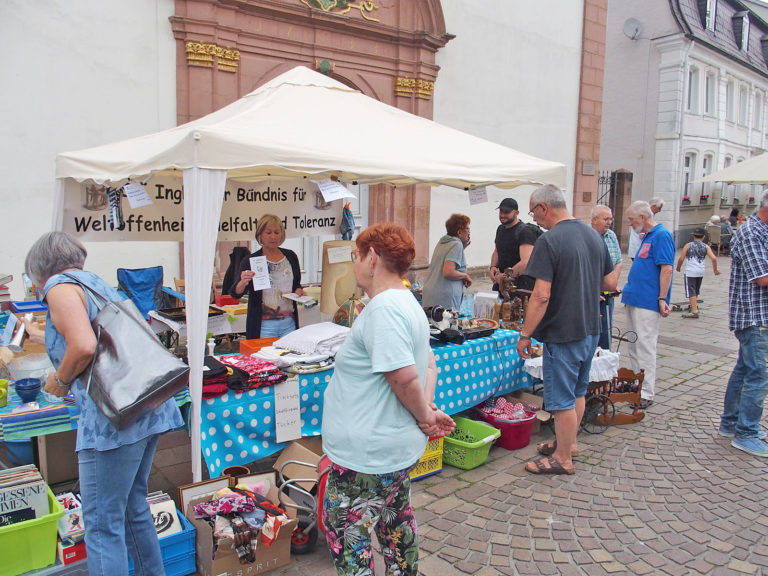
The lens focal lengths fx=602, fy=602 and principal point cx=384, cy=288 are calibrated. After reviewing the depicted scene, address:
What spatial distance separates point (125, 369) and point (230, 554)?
1.15 m

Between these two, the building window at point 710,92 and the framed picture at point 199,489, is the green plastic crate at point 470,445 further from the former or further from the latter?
the building window at point 710,92

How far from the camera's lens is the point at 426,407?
85.7 inches

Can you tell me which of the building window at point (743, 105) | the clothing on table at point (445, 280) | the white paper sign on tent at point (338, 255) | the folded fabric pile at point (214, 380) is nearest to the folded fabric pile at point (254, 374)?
the folded fabric pile at point (214, 380)

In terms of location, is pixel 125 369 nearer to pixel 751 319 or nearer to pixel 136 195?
pixel 136 195

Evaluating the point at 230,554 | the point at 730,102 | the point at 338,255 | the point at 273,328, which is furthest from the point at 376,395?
the point at 730,102

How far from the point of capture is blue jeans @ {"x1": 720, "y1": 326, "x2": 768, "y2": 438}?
442 cm

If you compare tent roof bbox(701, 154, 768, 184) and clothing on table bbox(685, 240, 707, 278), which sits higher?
tent roof bbox(701, 154, 768, 184)

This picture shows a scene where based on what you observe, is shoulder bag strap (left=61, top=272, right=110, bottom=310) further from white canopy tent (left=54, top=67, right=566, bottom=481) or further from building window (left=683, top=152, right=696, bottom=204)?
building window (left=683, top=152, right=696, bottom=204)

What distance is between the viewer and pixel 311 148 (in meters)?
3.84

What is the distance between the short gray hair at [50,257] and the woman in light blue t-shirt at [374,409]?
1114 mm

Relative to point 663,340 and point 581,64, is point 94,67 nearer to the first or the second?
point 663,340

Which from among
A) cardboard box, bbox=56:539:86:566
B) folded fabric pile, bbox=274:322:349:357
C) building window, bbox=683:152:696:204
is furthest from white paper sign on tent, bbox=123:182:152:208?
building window, bbox=683:152:696:204

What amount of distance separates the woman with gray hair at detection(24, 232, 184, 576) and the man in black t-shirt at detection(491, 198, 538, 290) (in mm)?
3973

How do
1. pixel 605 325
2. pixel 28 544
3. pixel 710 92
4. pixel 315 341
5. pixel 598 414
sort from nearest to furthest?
pixel 28 544
pixel 315 341
pixel 598 414
pixel 605 325
pixel 710 92
